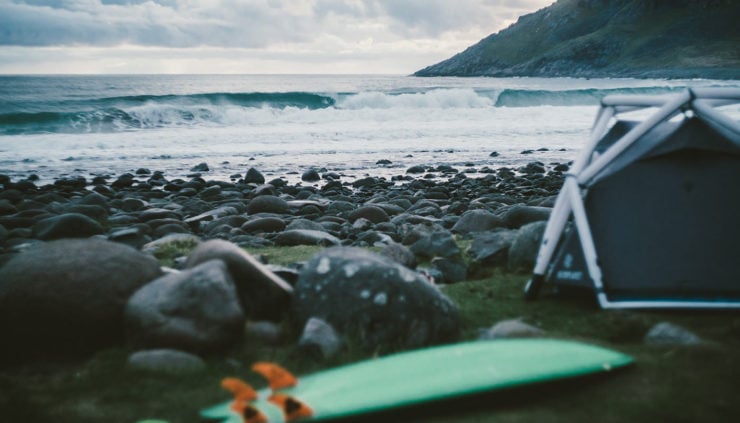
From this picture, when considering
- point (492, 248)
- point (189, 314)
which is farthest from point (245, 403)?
point (492, 248)

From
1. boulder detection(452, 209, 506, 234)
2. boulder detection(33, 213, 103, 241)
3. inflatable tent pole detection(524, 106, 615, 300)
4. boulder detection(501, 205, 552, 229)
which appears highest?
inflatable tent pole detection(524, 106, 615, 300)

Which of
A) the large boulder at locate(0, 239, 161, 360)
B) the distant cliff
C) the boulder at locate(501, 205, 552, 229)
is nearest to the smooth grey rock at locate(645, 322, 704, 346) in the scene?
the large boulder at locate(0, 239, 161, 360)

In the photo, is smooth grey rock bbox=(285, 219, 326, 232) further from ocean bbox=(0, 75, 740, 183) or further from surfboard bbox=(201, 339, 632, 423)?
ocean bbox=(0, 75, 740, 183)

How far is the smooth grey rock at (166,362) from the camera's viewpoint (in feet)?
10.5

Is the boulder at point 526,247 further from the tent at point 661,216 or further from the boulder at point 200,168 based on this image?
the boulder at point 200,168

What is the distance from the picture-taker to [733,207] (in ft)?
12.8

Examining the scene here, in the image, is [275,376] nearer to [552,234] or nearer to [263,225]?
[552,234]

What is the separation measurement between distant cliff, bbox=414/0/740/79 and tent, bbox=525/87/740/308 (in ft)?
233

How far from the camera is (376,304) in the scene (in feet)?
11.6

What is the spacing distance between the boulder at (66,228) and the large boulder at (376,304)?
190 inches

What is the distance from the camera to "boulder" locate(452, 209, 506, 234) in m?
7.46

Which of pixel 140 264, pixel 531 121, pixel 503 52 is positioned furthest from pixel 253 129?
pixel 503 52

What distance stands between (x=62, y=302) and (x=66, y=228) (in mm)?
4289

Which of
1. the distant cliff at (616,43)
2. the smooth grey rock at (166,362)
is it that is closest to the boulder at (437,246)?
the smooth grey rock at (166,362)
